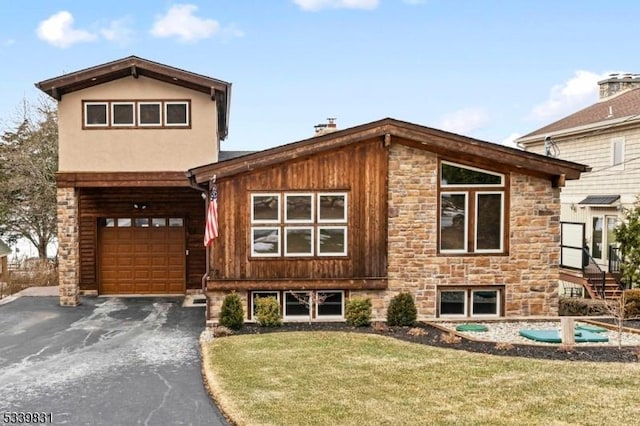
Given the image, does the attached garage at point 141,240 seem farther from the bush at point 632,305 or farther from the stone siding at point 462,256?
the bush at point 632,305

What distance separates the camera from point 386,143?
42.4ft

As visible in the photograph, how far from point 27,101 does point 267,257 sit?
21245 millimetres

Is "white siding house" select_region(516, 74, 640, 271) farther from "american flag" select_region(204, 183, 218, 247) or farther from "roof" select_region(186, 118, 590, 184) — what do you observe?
"american flag" select_region(204, 183, 218, 247)

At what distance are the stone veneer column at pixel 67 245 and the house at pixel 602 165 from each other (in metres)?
15.0

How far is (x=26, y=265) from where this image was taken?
21500 mm

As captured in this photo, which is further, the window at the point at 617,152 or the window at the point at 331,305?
the window at the point at 617,152

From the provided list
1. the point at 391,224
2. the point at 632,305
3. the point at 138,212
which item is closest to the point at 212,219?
the point at 391,224

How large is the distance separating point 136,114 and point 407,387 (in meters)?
11.5

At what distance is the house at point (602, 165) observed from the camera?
18.1 meters

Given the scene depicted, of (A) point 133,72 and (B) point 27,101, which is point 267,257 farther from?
(B) point 27,101

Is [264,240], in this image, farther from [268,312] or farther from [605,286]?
[605,286]

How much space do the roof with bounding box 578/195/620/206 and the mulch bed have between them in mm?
7277

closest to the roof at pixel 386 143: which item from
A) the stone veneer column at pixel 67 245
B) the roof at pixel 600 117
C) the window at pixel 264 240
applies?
the window at pixel 264 240

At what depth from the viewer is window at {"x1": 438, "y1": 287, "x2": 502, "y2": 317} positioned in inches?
528
